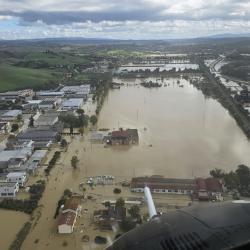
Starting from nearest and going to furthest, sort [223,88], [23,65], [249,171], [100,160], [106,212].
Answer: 1. [106,212]
2. [249,171]
3. [100,160]
4. [223,88]
5. [23,65]

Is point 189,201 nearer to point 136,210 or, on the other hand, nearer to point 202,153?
point 136,210

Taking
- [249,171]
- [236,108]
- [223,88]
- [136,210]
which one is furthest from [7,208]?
[223,88]

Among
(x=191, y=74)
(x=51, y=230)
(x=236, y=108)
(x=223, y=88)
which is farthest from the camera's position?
(x=191, y=74)

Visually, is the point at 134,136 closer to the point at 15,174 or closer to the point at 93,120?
the point at 93,120

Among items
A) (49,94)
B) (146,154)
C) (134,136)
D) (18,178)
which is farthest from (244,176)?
(49,94)

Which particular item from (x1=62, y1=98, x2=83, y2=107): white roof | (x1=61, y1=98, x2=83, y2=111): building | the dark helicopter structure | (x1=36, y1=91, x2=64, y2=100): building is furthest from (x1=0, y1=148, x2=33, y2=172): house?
(x1=36, y1=91, x2=64, y2=100): building

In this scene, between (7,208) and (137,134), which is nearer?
(7,208)

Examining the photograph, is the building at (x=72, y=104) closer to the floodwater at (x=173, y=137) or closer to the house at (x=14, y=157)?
the floodwater at (x=173, y=137)

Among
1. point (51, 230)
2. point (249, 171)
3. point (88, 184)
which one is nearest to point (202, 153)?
point (249, 171)
